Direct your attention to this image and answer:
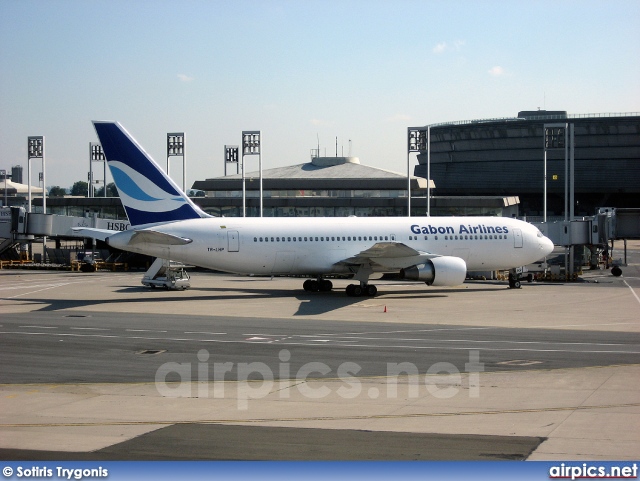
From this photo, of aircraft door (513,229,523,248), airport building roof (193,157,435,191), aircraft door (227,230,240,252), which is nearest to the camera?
aircraft door (227,230,240,252)

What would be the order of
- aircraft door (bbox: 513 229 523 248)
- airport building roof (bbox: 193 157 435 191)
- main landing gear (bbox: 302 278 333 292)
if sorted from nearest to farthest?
main landing gear (bbox: 302 278 333 292) → aircraft door (bbox: 513 229 523 248) → airport building roof (bbox: 193 157 435 191)

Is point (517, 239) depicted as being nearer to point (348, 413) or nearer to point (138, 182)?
point (138, 182)

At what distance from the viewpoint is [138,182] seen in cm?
4300

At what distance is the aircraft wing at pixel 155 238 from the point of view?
40281 mm

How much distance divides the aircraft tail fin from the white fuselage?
86 centimetres

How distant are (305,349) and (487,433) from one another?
11883mm

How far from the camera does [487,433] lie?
15.8 metres

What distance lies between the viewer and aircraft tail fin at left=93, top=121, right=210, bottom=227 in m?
42.3

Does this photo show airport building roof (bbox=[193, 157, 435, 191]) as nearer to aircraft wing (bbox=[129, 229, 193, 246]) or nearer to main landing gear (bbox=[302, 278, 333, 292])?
main landing gear (bbox=[302, 278, 333, 292])

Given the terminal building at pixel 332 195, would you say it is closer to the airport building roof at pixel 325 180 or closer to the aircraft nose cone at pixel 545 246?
the airport building roof at pixel 325 180

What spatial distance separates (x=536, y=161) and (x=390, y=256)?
124m

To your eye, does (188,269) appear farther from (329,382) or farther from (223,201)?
(329,382)

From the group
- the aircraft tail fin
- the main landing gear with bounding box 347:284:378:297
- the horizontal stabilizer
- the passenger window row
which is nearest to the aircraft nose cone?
the horizontal stabilizer

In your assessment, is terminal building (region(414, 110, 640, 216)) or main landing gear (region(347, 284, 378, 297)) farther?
terminal building (region(414, 110, 640, 216))
